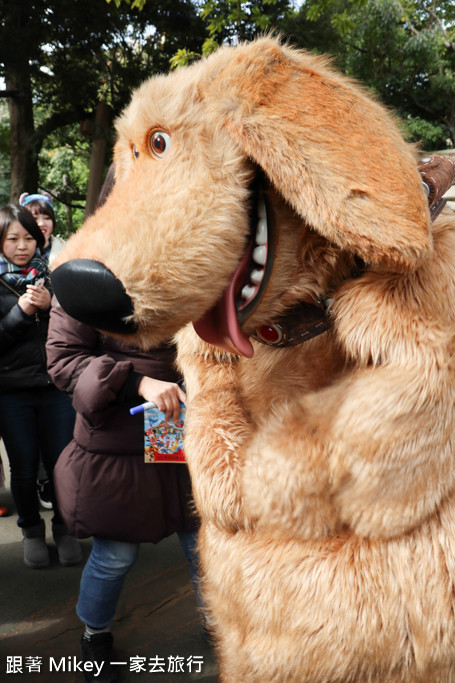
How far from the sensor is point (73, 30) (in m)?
7.69

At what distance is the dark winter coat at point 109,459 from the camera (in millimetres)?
1882

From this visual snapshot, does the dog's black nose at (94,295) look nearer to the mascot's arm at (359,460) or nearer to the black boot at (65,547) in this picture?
the mascot's arm at (359,460)

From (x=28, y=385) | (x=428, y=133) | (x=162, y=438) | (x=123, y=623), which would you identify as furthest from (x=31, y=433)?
(x=428, y=133)

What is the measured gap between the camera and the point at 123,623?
2.43m

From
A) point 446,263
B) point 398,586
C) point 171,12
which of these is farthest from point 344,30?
point 398,586

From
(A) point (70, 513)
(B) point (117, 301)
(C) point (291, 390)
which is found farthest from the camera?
(A) point (70, 513)

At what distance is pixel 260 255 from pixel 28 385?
208 cm

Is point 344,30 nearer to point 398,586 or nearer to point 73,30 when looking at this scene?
point 73,30

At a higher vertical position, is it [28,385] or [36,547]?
[28,385]

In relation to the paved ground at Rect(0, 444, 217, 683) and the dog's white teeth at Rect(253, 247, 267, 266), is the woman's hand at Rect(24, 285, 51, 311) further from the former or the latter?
the dog's white teeth at Rect(253, 247, 267, 266)

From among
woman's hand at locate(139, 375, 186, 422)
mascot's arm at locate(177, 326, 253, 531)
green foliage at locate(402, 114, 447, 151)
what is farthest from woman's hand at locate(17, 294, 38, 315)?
green foliage at locate(402, 114, 447, 151)

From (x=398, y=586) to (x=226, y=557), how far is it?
312 millimetres

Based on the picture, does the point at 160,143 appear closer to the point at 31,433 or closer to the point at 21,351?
the point at 21,351

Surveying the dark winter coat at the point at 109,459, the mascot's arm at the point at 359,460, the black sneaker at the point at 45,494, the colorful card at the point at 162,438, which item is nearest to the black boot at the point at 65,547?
the black sneaker at the point at 45,494
